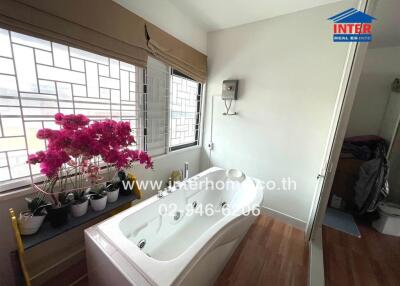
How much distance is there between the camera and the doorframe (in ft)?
4.02

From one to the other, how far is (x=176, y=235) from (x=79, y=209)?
90 centimetres

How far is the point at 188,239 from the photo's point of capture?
1575 millimetres

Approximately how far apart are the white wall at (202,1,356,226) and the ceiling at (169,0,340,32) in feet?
0.26

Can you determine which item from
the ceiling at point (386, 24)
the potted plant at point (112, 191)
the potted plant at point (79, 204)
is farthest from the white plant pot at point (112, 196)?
the ceiling at point (386, 24)

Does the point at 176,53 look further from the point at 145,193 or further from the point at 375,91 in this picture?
the point at 375,91

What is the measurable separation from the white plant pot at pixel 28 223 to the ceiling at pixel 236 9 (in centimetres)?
226

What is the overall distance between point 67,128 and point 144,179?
103 cm

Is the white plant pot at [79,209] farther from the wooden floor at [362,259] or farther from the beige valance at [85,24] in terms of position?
the wooden floor at [362,259]

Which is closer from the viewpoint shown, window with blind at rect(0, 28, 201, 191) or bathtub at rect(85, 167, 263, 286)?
bathtub at rect(85, 167, 263, 286)

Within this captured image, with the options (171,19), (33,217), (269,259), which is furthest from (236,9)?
(269,259)

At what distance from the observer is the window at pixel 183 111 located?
84.6 inches

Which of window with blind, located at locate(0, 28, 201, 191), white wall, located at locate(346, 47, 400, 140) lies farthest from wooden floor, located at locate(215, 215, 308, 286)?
white wall, located at locate(346, 47, 400, 140)

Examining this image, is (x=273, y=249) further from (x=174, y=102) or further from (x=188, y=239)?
(x=174, y=102)

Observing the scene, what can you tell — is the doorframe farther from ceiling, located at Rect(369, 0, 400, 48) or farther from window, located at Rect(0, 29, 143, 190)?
window, located at Rect(0, 29, 143, 190)
